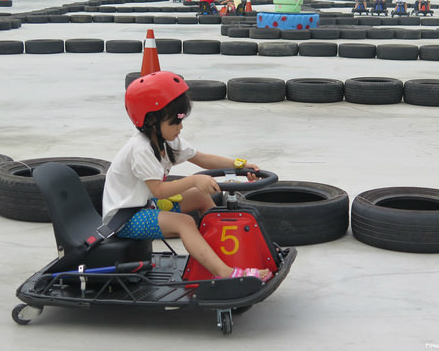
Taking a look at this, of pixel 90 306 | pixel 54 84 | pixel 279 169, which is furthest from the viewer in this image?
pixel 54 84

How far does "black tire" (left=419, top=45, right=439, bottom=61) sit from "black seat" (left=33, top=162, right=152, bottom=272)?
10.2 metres

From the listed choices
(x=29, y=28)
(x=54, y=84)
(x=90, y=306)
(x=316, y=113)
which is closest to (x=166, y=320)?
(x=90, y=306)

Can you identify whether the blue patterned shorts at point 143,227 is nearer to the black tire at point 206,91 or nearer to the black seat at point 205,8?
the black tire at point 206,91

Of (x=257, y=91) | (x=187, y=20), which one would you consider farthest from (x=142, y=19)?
(x=257, y=91)

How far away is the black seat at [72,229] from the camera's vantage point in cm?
291

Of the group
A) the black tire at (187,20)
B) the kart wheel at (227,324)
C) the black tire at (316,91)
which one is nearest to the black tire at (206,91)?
the black tire at (316,91)

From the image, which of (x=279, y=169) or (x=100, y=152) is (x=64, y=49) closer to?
(x=100, y=152)

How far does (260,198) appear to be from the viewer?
13.6ft

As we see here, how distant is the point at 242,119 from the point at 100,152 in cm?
189

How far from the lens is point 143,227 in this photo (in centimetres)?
291

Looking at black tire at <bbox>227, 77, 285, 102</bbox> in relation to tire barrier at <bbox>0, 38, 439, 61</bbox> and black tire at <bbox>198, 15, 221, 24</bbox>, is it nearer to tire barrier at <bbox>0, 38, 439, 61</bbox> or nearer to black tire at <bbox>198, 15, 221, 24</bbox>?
tire barrier at <bbox>0, 38, 439, 61</bbox>

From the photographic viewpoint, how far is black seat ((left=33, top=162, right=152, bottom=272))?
291 cm

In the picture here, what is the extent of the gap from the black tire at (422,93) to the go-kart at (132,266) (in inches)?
223

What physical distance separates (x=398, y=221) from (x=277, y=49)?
9531 mm
